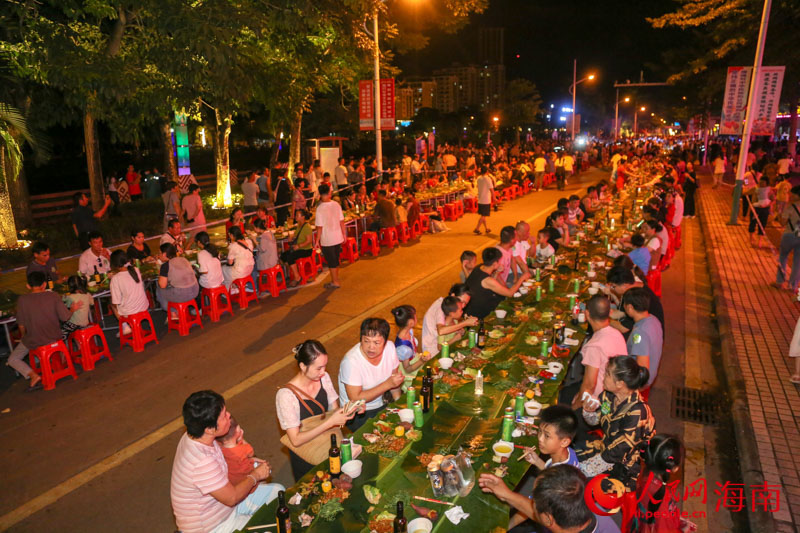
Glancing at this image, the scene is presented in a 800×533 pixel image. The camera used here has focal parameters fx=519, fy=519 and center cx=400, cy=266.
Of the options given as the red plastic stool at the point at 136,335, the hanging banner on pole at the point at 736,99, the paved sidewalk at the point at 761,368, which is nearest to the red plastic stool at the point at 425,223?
the paved sidewalk at the point at 761,368

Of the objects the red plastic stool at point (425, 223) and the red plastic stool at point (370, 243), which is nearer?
the red plastic stool at point (370, 243)

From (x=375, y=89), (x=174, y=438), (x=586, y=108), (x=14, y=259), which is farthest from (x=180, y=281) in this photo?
(x=586, y=108)

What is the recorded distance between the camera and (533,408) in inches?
188

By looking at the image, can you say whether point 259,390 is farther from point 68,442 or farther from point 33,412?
point 33,412

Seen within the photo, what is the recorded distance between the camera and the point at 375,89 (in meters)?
18.1

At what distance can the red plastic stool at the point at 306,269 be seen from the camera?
38.4ft

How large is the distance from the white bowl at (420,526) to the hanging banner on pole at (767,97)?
17224 millimetres

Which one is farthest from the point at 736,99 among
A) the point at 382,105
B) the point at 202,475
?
Answer: the point at 202,475

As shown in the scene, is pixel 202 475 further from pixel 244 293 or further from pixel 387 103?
pixel 387 103

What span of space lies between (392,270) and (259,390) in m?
6.05

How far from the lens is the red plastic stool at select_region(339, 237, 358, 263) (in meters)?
13.4

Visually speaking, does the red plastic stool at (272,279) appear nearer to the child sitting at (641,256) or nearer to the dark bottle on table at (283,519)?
the child sitting at (641,256)

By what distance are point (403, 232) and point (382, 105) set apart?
5.45 metres

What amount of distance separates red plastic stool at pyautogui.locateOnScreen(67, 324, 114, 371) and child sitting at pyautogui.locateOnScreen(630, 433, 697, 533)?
758 centimetres
